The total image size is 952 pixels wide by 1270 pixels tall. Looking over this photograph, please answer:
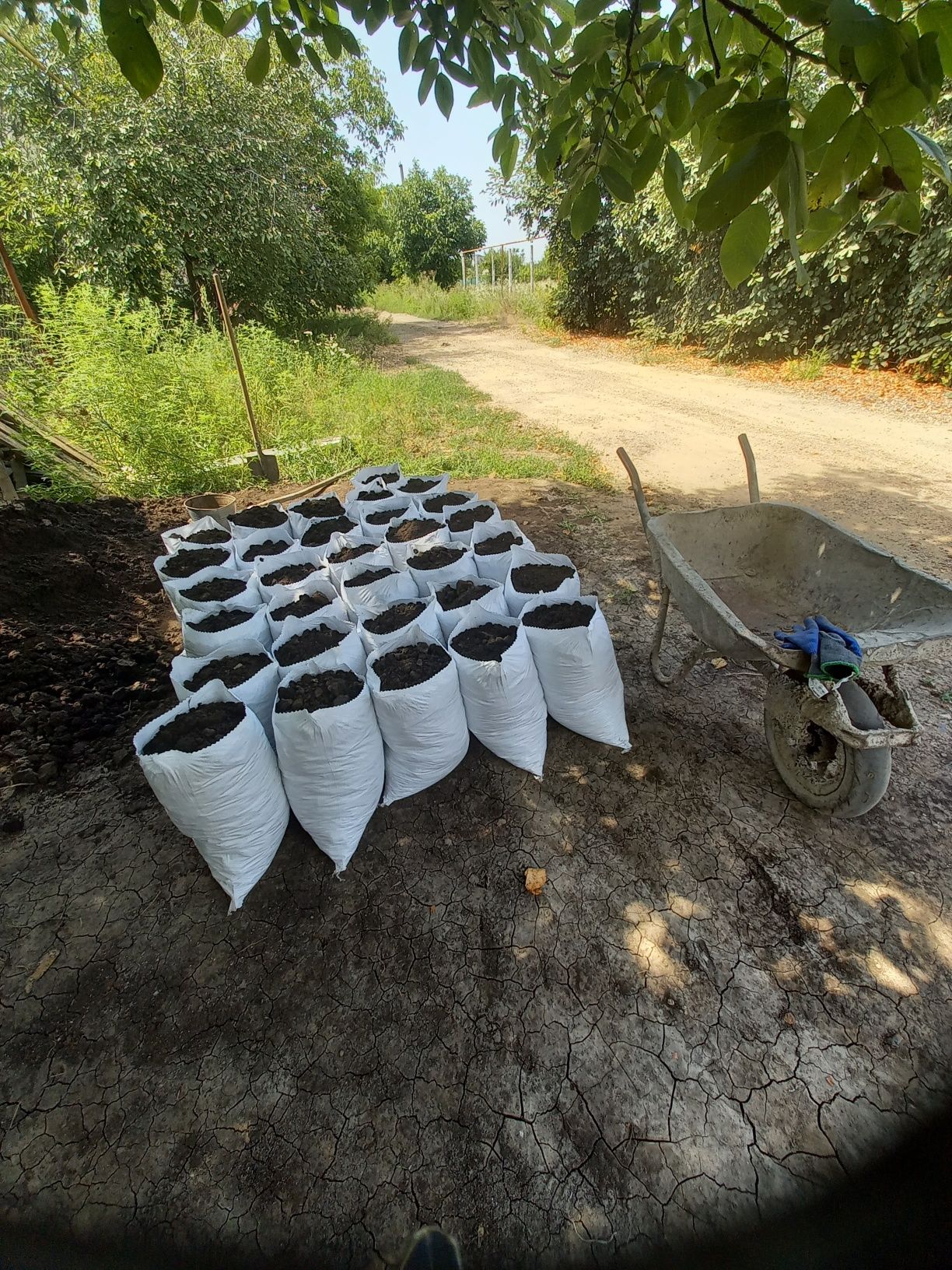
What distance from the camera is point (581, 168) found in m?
1.30

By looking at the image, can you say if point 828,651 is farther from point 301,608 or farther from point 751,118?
point 301,608

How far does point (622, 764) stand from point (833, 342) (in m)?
9.36

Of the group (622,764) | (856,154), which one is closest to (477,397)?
(622,764)

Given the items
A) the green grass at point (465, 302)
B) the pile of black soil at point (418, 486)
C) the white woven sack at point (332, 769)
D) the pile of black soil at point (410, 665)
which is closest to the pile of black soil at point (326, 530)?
the pile of black soil at point (418, 486)

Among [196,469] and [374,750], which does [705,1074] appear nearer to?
[374,750]

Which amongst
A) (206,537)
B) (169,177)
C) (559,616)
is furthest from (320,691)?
(169,177)

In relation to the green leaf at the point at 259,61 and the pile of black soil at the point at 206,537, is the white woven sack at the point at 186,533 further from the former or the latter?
the green leaf at the point at 259,61

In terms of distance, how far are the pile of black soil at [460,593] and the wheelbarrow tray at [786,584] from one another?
0.85 meters

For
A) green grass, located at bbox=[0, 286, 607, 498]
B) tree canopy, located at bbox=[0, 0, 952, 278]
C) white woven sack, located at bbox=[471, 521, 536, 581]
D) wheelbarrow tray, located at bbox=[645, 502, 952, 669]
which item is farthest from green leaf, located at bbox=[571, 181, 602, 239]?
green grass, located at bbox=[0, 286, 607, 498]

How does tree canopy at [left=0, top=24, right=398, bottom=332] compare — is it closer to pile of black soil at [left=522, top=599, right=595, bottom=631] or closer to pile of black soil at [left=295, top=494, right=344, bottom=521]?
pile of black soil at [left=295, top=494, right=344, bottom=521]

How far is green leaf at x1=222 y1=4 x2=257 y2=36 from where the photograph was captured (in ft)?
4.64

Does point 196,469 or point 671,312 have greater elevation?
point 671,312

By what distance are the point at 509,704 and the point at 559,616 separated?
49 centimetres

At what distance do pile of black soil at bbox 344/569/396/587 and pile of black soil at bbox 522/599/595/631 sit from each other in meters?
0.84
